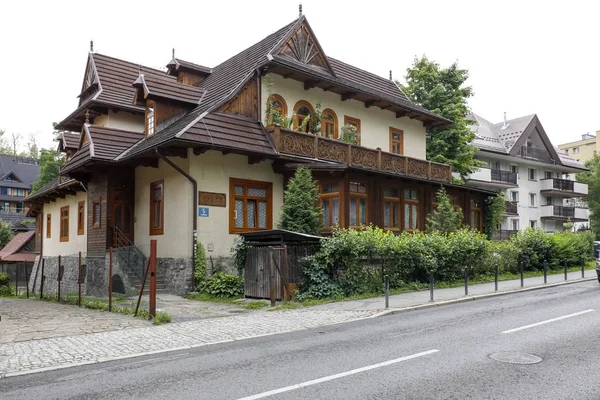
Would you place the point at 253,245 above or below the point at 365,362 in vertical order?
above

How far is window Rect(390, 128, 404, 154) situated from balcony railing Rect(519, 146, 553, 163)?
79.5 ft

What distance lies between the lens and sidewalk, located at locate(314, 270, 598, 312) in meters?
14.6

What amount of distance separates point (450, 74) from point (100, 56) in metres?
22.3

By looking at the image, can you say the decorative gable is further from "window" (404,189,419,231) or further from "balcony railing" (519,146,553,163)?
"balcony railing" (519,146,553,163)

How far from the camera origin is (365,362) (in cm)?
767

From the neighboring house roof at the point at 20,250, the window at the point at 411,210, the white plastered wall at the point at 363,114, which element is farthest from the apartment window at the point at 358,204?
the neighboring house roof at the point at 20,250

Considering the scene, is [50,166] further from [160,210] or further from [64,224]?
[160,210]

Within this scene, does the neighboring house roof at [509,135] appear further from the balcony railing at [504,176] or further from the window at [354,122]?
the window at [354,122]

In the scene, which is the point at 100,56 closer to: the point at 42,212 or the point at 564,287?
the point at 42,212

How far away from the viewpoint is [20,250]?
136 ft

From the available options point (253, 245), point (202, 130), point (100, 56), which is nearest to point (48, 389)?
point (253, 245)

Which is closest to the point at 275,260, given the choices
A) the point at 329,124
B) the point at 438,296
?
the point at 438,296

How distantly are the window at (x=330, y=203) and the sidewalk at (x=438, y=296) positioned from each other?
16.6 ft

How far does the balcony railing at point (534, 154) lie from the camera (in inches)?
1968
